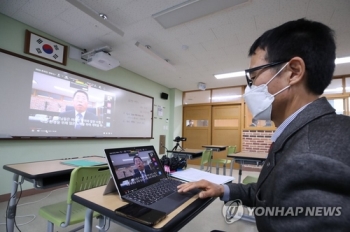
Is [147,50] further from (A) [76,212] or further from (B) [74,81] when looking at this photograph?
(A) [76,212]

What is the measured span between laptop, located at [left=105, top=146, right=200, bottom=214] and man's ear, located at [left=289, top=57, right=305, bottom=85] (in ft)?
1.94

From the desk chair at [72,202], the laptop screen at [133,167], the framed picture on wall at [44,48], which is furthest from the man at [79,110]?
the laptop screen at [133,167]

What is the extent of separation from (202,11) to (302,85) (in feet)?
6.64

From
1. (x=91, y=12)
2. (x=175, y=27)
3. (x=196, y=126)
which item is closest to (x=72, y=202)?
(x=91, y=12)

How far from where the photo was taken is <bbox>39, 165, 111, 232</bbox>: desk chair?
1135mm

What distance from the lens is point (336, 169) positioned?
0.37m

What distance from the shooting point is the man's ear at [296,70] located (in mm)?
579

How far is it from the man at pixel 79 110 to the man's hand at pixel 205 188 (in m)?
3.11

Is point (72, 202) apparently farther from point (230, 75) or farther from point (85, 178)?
point (230, 75)

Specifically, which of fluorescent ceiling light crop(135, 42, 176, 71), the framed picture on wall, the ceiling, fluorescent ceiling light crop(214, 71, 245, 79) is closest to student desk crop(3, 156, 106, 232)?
the ceiling

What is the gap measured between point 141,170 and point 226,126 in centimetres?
512

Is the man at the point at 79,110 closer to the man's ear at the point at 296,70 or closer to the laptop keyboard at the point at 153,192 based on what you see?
the laptop keyboard at the point at 153,192

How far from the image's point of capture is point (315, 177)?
14.9 inches

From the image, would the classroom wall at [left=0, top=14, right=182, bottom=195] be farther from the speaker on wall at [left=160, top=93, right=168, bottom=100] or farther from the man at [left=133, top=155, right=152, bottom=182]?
the man at [left=133, top=155, right=152, bottom=182]
